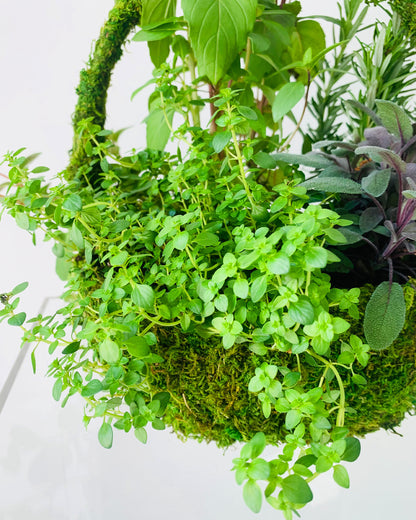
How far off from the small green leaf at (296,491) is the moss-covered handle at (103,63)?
609 millimetres

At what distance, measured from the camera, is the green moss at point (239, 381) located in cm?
60

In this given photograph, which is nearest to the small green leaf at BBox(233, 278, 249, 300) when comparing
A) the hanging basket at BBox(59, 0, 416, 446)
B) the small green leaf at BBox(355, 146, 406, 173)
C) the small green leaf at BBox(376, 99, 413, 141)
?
the hanging basket at BBox(59, 0, 416, 446)

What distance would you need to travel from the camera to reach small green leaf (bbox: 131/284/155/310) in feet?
1.64

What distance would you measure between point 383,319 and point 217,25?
0.45m

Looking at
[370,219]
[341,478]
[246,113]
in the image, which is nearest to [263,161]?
[246,113]

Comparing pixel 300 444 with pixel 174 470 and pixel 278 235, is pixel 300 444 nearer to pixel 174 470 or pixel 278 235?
pixel 278 235

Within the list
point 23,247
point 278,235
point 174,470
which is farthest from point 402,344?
point 23,247

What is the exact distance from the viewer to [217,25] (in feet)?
2.15

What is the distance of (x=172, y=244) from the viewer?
547 millimetres

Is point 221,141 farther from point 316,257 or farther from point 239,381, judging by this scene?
point 239,381

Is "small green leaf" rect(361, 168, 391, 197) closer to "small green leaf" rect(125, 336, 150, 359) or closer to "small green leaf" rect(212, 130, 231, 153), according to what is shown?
"small green leaf" rect(212, 130, 231, 153)

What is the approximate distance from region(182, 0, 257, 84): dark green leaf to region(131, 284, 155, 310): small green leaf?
0.32 m

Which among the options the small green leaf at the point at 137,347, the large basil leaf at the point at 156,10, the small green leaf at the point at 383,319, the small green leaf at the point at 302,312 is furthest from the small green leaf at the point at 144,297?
the large basil leaf at the point at 156,10

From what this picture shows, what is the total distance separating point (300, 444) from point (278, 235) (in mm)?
208
